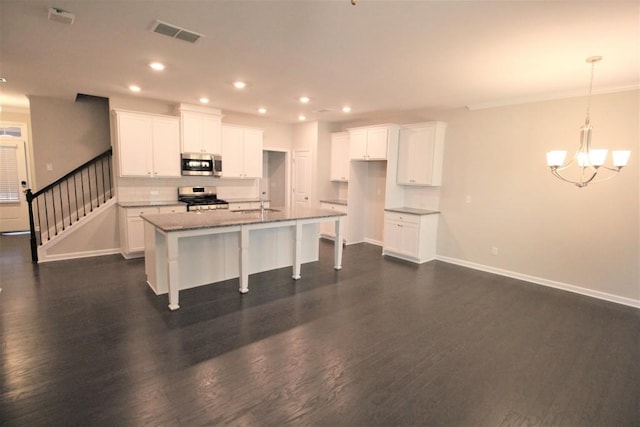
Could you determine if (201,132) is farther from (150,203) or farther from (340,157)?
(340,157)

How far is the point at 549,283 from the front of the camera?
464 centimetres

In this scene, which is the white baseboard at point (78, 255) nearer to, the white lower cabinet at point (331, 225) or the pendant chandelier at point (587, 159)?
the white lower cabinet at point (331, 225)

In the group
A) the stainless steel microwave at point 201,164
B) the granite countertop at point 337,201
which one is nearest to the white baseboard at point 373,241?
the granite countertop at point 337,201

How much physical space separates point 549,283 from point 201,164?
619 cm

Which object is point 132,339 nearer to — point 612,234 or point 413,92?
point 413,92

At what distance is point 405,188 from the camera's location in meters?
6.38

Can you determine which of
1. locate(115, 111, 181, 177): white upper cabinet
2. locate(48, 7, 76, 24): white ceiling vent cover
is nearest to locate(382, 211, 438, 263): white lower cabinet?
locate(115, 111, 181, 177): white upper cabinet

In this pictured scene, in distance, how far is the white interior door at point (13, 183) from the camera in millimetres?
7039

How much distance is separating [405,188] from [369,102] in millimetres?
2002

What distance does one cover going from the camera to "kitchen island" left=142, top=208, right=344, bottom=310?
138 inches

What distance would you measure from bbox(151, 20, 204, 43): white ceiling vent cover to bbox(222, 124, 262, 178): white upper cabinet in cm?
352

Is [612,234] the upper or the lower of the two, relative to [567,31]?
lower

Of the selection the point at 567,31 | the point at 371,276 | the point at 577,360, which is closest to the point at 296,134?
the point at 371,276

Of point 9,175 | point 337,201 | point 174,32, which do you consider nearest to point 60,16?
point 174,32
